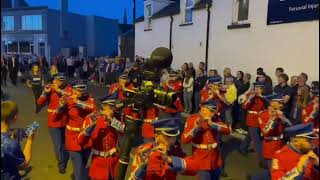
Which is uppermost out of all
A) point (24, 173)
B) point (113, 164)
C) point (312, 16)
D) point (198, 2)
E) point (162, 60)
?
point (198, 2)

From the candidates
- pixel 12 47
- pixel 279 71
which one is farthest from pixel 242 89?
pixel 12 47

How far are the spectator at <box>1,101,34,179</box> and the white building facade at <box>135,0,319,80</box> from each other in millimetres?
2150

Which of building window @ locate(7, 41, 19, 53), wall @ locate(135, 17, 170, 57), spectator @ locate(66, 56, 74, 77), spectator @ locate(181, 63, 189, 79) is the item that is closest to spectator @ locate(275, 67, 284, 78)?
spectator @ locate(181, 63, 189, 79)

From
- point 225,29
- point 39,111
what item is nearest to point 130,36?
point 39,111

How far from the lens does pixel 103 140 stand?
511 centimetres

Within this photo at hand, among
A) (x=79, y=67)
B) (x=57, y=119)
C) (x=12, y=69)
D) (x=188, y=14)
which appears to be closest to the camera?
(x=57, y=119)

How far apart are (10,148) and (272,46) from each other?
266 cm

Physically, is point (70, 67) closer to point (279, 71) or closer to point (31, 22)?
point (31, 22)

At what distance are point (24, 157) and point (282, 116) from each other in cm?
326

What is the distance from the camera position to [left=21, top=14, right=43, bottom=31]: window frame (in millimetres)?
35875

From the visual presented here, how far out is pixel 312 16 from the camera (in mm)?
2578

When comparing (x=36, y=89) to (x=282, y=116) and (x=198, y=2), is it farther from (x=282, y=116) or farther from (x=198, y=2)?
(x=282, y=116)

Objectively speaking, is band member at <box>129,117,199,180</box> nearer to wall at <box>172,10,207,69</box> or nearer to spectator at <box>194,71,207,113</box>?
wall at <box>172,10,207,69</box>

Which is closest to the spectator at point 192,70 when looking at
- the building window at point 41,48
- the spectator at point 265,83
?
the spectator at point 265,83
